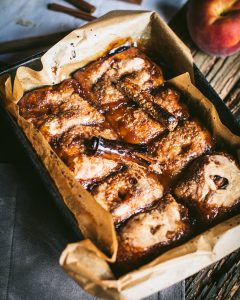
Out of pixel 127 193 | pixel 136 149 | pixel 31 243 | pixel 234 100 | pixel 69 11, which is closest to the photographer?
pixel 127 193

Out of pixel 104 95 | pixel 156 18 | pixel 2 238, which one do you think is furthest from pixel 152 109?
pixel 2 238

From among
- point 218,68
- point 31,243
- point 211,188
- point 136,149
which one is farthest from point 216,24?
point 31,243

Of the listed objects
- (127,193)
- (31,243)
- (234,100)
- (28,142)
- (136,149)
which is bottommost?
(31,243)

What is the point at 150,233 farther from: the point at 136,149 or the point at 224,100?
the point at 224,100

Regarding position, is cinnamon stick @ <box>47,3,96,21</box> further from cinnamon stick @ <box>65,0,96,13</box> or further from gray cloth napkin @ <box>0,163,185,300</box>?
gray cloth napkin @ <box>0,163,185,300</box>

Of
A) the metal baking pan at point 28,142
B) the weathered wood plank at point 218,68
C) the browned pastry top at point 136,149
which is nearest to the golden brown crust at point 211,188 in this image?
the browned pastry top at point 136,149

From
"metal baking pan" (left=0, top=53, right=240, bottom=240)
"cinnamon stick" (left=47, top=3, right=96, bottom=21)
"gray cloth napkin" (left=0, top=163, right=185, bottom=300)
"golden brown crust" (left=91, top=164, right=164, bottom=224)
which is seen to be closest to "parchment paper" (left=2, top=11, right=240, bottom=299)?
"metal baking pan" (left=0, top=53, right=240, bottom=240)
